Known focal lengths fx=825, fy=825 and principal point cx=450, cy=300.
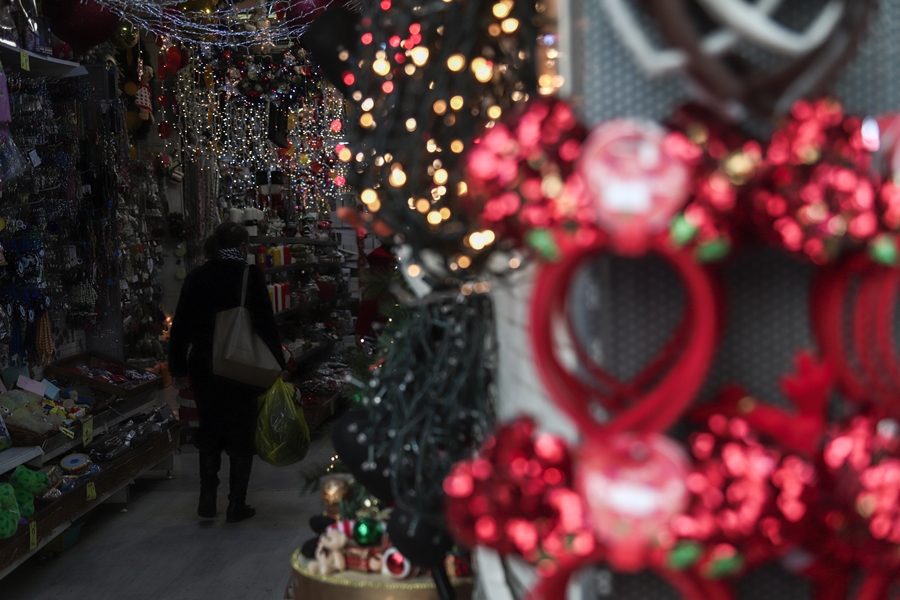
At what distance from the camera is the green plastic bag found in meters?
4.37

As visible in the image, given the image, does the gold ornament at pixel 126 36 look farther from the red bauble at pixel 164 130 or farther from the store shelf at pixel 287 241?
the store shelf at pixel 287 241

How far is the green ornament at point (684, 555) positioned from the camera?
2.58 feet

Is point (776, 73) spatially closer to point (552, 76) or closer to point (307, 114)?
point (552, 76)

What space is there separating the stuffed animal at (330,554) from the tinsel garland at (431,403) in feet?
1.57

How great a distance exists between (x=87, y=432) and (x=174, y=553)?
0.82 m

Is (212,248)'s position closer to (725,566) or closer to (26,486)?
(26,486)

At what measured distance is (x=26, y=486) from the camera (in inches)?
144

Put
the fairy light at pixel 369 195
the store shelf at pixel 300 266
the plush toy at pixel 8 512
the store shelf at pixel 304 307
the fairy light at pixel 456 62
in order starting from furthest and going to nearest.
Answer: the store shelf at pixel 304 307, the store shelf at pixel 300 266, the plush toy at pixel 8 512, the fairy light at pixel 369 195, the fairy light at pixel 456 62

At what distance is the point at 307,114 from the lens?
8.52 metres

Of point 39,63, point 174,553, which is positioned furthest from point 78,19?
point 174,553

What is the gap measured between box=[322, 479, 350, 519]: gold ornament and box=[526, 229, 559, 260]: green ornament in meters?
1.56

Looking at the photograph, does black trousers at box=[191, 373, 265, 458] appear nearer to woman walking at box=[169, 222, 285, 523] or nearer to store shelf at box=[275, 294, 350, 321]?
woman walking at box=[169, 222, 285, 523]

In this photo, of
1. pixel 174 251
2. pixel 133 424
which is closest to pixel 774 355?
pixel 133 424

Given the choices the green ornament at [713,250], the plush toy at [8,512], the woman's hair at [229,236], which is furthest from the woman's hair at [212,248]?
the green ornament at [713,250]
